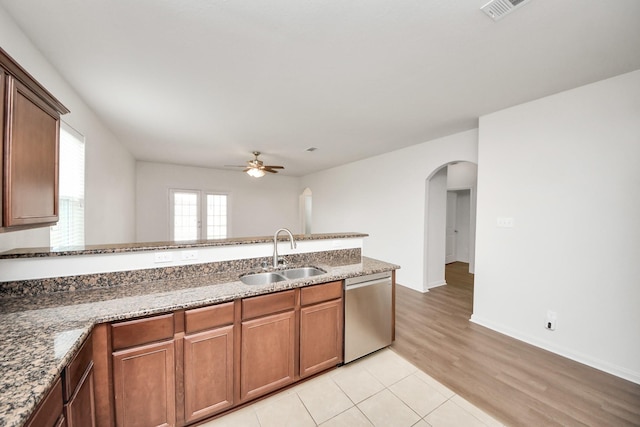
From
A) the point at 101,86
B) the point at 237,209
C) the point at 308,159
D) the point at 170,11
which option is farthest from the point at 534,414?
the point at 237,209

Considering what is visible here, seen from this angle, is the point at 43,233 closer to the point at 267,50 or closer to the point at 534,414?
the point at 267,50

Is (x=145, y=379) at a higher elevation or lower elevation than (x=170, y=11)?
lower

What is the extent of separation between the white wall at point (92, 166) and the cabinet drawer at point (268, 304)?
5.28ft

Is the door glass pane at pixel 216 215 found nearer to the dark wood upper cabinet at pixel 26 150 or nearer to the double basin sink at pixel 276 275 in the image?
the double basin sink at pixel 276 275

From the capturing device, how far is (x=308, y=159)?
5.59 metres

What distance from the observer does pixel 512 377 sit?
6.93ft

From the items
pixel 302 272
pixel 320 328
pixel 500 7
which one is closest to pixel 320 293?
pixel 320 328

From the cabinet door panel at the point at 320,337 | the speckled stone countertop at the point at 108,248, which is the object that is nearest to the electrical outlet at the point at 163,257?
the speckled stone countertop at the point at 108,248

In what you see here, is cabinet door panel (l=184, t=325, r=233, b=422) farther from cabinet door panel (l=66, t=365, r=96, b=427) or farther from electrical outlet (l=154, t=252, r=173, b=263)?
electrical outlet (l=154, t=252, r=173, b=263)

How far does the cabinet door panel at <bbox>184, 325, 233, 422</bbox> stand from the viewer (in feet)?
5.03

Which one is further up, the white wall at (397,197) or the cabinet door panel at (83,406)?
the white wall at (397,197)

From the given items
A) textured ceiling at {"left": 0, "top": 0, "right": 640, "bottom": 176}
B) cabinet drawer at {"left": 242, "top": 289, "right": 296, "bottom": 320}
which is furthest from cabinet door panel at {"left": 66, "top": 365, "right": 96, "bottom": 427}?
textured ceiling at {"left": 0, "top": 0, "right": 640, "bottom": 176}

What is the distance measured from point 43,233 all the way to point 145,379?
5.27ft

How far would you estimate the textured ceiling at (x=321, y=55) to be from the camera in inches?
58.1
